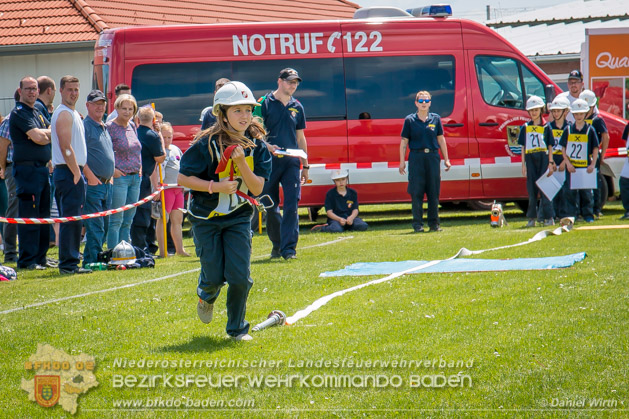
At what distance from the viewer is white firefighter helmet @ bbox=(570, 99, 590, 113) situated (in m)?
14.1

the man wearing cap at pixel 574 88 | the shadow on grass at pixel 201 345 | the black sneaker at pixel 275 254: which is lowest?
the black sneaker at pixel 275 254

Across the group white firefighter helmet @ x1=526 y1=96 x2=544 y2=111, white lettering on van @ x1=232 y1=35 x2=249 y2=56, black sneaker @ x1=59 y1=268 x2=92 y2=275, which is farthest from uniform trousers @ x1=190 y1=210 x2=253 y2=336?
white lettering on van @ x1=232 y1=35 x2=249 y2=56

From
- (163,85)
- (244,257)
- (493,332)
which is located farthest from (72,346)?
(163,85)

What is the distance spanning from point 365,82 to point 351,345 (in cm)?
1044

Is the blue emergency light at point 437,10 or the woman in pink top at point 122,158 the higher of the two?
the blue emergency light at point 437,10

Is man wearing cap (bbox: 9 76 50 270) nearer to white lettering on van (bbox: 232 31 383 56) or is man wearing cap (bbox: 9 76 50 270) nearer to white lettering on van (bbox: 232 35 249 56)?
white lettering on van (bbox: 232 35 249 56)

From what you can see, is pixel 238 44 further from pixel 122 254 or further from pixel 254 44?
pixel 122 254

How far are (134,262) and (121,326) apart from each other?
4.10 m

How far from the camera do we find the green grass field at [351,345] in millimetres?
4289

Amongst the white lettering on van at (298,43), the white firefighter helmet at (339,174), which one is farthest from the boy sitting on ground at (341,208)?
the white lettering on van at (298,43)

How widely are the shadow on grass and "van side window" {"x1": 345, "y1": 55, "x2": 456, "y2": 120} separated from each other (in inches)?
389

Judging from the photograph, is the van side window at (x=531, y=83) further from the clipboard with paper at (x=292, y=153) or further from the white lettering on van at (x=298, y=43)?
the clipboard with paper at (x=292, y=153)

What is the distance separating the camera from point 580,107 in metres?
14.1

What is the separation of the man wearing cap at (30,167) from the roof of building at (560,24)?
21.8 meters
